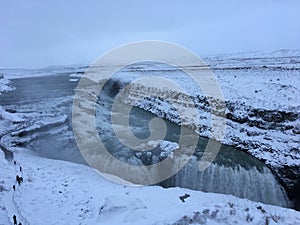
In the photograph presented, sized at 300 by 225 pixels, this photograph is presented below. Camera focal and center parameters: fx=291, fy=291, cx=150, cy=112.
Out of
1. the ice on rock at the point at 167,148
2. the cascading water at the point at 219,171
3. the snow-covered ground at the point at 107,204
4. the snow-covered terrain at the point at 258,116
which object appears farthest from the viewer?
the snow-covered terrain at the point at 258,116

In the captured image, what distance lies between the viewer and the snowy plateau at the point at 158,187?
33.2ft

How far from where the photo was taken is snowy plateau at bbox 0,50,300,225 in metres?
10.1

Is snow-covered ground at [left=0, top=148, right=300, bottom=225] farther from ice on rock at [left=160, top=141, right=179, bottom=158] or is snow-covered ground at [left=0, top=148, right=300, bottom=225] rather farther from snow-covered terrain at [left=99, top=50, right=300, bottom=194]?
snow-covered terrain at [left=99, top=50, right=300, bottom=194]

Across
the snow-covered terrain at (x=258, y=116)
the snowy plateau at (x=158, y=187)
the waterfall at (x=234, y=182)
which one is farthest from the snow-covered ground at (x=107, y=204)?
the snow-covered terrain at (x=258, y=116)

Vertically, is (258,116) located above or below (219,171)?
above

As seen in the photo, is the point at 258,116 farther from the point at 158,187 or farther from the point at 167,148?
the point at 158,187

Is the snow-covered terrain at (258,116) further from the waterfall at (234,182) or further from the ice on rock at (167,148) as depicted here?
the ice on rock at (167,148)

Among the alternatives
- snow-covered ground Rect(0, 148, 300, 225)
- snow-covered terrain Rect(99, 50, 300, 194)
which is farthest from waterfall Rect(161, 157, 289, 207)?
snow-covered ground Rect(0, 148, 300, 225)

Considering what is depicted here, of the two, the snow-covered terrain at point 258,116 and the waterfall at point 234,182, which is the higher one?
the snow-covered terrain at point 258,116

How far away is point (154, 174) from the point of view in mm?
15602

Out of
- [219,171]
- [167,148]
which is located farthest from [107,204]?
[167,148]

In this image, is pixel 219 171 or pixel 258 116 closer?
pixel 219 171

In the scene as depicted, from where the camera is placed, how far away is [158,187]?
41.7 feet

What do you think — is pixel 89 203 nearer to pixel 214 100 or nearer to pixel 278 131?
pixel 278 131
